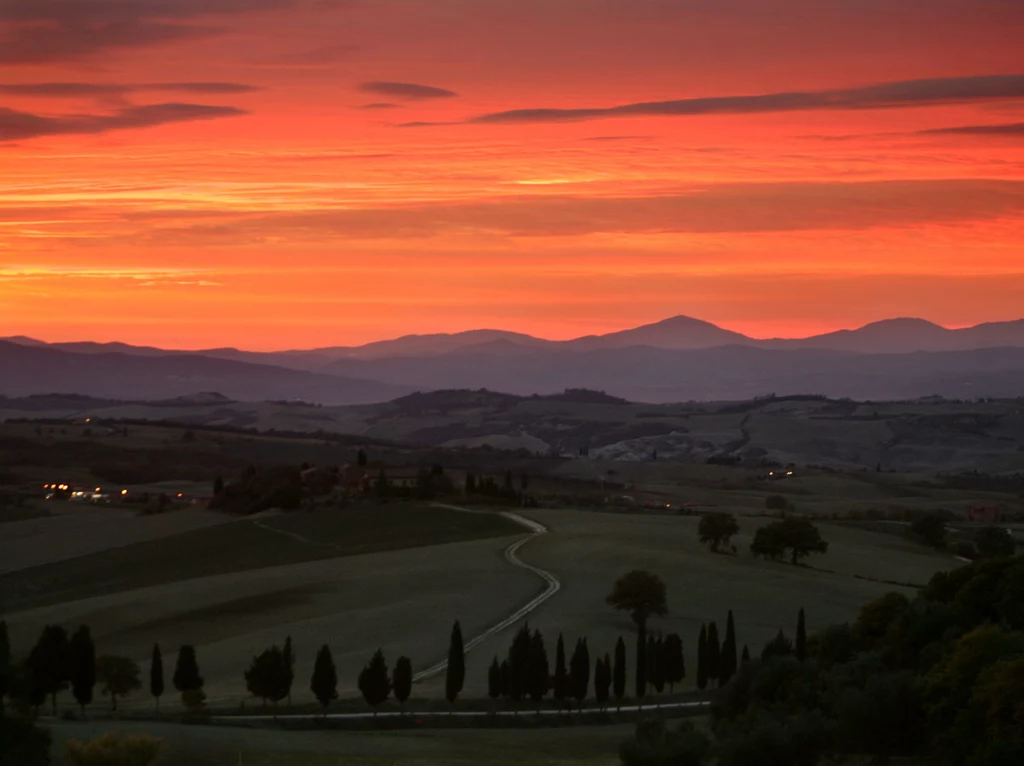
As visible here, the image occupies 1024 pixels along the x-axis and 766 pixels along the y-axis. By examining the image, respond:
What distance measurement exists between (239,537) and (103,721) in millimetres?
55976

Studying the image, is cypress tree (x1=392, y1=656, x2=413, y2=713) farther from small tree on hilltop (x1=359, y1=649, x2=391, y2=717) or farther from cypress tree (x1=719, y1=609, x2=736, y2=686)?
cypress tree (x1=719, y1=609, x2=736, y2=686)

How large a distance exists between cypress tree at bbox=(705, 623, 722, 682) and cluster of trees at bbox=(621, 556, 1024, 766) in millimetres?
3168

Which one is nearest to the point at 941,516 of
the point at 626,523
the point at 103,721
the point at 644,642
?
the point at 626,523

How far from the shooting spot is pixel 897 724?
1695 inches

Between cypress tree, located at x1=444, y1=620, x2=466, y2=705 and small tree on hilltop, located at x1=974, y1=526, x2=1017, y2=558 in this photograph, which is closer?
cypress tree, located at x1=444, y1=620, x2=466, y2=705

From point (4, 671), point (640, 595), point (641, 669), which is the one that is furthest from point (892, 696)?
point (640, 595)

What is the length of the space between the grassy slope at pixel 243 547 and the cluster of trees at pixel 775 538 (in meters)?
14.4

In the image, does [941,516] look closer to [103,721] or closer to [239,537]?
[239,537]

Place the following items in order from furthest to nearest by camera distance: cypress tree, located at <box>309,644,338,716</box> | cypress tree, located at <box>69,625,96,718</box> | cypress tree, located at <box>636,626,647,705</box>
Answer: cypress tree, located at <box>636,626,647,705</box> → cypress tree, located at <box>69,625,96,718</box> → cypress tree, located at <box>309,644,338,716</box>

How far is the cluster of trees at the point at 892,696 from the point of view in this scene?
39000 millimetres

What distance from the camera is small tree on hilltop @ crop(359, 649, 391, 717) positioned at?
51.8 meters

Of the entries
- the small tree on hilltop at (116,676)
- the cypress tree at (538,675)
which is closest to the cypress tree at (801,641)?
the cypress tree at (538,675)

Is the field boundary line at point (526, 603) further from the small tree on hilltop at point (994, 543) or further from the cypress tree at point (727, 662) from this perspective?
the small tree on hilltop at point (994, 543)

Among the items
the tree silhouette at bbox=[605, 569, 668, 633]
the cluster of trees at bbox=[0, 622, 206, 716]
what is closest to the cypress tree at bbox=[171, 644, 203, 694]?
the cluster of trees at bbox=[0, 622, 206, 716]
